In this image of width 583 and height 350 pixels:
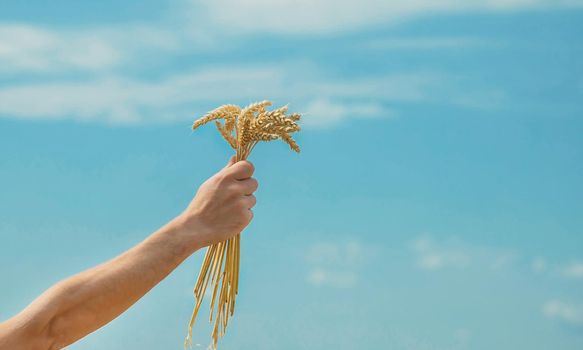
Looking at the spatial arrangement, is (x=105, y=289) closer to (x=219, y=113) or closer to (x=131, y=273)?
(x=131, y=273)

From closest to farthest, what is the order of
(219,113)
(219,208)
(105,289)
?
1. (105,289)
2. (219,208)
3. (219,113)

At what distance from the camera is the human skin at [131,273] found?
2264 mm

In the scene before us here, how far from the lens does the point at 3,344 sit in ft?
7.29

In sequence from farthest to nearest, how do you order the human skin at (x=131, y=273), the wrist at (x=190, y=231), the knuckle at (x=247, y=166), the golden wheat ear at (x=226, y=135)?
the golden wheat ear at (x=226, y=135) < the knuckle at (x=247, y=166) < the wrist at (x=190, y=231) < the human skin at (x=131, y=273)

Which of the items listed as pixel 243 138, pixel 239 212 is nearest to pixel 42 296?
pixel 239 212

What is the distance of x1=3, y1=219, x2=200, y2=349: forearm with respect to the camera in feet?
7.48

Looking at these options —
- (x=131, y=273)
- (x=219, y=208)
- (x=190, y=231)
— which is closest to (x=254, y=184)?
(x=219, y=208)

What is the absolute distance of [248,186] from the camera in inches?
99.6

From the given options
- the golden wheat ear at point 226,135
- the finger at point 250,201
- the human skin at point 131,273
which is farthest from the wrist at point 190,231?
the golden wheat ear at point 226,135

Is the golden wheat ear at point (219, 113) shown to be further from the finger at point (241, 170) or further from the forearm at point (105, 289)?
the forearm at point (105, 289)

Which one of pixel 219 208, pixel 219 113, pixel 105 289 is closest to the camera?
pixel 105 289

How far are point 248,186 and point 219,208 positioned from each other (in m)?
0.13

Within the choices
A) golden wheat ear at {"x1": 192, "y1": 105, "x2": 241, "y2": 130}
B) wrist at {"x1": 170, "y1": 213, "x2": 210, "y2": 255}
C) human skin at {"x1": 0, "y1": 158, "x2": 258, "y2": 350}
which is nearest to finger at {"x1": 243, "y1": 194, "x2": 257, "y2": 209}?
human skin at {"x1": 0, "y1": 158, "x2": 258, "y2": 350}

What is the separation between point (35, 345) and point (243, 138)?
94 centimetres
